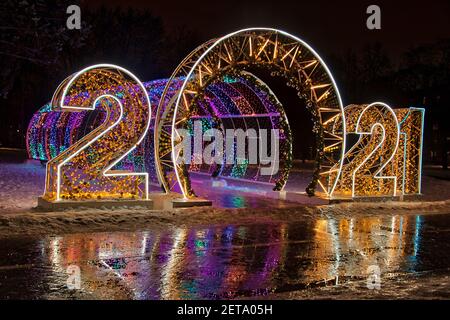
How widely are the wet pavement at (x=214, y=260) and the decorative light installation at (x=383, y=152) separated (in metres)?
4.56

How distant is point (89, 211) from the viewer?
12297 millimetres

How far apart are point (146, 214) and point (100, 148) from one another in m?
2.09

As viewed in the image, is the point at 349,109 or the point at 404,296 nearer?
the point at 404,296

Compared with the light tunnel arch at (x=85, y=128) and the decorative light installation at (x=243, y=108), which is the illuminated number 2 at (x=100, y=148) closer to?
the decorative light installation at (x=243, y=108)

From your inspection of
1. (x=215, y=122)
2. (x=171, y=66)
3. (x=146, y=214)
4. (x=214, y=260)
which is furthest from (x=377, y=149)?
(x=171, y=66)

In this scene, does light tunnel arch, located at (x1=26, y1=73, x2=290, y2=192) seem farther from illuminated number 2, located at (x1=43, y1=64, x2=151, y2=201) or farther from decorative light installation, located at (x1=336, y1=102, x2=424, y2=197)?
illuminated number 2, located at (x1=43, y1=64, x2=151, y2=201)

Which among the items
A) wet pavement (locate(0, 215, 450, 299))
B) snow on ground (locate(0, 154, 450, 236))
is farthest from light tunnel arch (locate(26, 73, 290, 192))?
wet pavement (locate(0, 215, 450, 299))

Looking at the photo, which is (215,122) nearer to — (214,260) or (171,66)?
(214,260)

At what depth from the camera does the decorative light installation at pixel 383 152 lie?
16781 mm

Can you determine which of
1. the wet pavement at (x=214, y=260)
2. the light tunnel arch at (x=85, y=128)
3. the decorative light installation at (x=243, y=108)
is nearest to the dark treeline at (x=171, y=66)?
the light tunnel arch at (x=85, y=128)

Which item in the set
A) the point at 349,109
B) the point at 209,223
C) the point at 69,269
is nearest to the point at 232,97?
the point at 349,109
